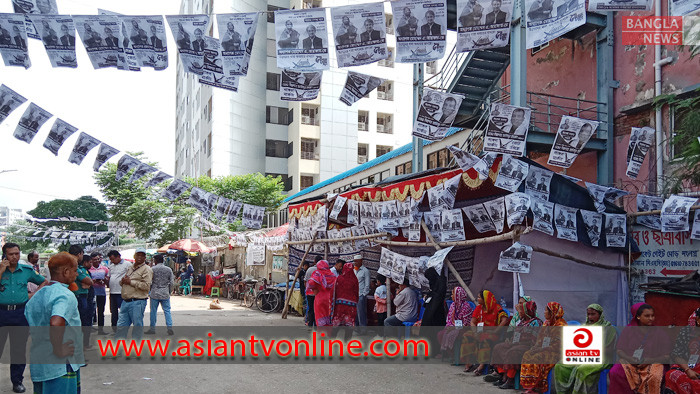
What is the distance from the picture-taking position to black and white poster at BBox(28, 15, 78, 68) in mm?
9078

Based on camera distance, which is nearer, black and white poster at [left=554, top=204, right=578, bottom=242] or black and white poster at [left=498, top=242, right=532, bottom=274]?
black and white poster at [left=498, top=242, right=532, bottom=274]

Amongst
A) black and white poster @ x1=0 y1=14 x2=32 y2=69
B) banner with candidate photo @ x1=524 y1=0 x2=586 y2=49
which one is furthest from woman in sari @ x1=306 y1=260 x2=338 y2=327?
black and white poster @ x1=0 y1=14 x2=32 y2=69

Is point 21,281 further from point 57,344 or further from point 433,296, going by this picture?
point 433,296

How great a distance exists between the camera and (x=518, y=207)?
9352 millimetres

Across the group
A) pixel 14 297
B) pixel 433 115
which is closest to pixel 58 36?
pixel 14 297

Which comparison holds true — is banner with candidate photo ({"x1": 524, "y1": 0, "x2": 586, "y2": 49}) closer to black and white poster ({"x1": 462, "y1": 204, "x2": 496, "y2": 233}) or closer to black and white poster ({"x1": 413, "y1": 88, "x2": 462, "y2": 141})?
black and white poster ({"x1": 413, "y1": 88, "x2": 462, "y2": 141})

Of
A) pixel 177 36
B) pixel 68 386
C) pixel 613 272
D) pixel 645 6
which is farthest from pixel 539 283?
pixel 68 386

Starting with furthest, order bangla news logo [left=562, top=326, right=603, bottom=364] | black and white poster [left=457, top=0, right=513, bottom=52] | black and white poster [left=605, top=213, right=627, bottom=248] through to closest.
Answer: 1. black and white poster [left=605, top=213, right=627, bottom=248]
2. black and white poster [left=457, top=0, right=513, bottom=52]
3. bangla news logo [left=562, top=326, right=603, bottom=364]

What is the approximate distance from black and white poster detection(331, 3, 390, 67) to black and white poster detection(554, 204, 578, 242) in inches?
156

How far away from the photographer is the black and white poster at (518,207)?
9.27m

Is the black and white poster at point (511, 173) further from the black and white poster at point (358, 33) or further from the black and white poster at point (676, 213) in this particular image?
the black and white poster at point (358, 33)

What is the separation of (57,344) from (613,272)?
9408 mm

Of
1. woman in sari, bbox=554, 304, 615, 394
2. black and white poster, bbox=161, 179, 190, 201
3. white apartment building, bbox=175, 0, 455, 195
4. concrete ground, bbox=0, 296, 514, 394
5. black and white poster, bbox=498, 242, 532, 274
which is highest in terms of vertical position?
white apartment building, bbox=175, 0, 455, 195

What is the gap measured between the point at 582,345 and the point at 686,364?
134 centimetres
